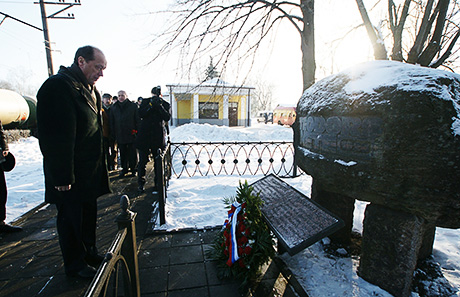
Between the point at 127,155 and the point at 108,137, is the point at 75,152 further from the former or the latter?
the point at 108,137

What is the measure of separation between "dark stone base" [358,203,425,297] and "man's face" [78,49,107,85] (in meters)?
2.98

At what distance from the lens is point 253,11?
5.39m

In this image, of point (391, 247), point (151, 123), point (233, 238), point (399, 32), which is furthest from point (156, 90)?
point (399, 32)

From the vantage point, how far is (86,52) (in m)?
→ 2.19

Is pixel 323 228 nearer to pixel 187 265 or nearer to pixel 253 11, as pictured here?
pixel 187 265

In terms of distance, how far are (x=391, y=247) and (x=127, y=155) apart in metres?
5.92

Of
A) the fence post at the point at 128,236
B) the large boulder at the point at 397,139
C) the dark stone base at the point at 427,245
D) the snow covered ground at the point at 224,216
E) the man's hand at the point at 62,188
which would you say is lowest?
the snow covered ground at the point at 224,216

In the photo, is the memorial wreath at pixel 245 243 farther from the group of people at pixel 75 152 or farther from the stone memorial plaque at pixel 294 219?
Answer: the group of people at pixel 75 152

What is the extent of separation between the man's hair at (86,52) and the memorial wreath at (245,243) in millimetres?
2093

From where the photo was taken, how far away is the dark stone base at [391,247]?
1.93 m

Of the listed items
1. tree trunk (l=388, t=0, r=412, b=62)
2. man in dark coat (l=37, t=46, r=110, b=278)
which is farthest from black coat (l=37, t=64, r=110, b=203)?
tree trunk (l=388, t=0, r=412, b=62)

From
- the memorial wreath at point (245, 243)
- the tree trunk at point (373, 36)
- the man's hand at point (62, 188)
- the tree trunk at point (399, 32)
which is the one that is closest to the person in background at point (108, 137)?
the man's hand at point (62, 188)

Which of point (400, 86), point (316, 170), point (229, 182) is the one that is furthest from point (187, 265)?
point (229, 182)

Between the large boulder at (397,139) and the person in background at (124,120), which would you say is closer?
the large boulder at (397,139)
